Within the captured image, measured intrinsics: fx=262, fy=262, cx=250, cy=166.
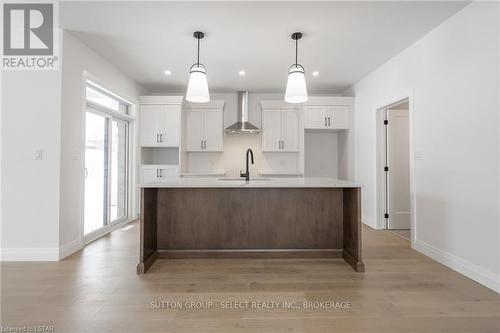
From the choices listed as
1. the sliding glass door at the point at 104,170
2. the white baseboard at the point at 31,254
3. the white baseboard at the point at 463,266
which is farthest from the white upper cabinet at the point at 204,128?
the white baseboard at the point at 463,266

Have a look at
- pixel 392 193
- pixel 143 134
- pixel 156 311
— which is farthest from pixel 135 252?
pixel 392 193

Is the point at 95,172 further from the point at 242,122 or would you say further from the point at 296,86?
the point at 296,86

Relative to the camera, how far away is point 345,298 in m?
2.13

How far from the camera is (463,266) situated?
2615mm

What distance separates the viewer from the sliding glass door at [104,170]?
3.91 meters

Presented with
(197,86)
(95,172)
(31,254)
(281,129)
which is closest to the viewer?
(197,86)

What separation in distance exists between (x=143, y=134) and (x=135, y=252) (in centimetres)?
271

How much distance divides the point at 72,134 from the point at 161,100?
2.24 metres

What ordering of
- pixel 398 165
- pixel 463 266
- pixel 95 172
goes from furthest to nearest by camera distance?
pixel 398 165 → pixel 95 172 → pixel 463 266

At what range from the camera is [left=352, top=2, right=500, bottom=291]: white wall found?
2348 mm

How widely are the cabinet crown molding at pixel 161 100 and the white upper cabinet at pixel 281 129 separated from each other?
1.75 meters

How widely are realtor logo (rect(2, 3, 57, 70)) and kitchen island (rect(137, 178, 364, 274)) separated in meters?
2.06

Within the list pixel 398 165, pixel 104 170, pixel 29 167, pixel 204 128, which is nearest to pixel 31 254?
pixel 29 167

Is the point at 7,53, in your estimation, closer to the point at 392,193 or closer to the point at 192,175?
the point at 192,175
